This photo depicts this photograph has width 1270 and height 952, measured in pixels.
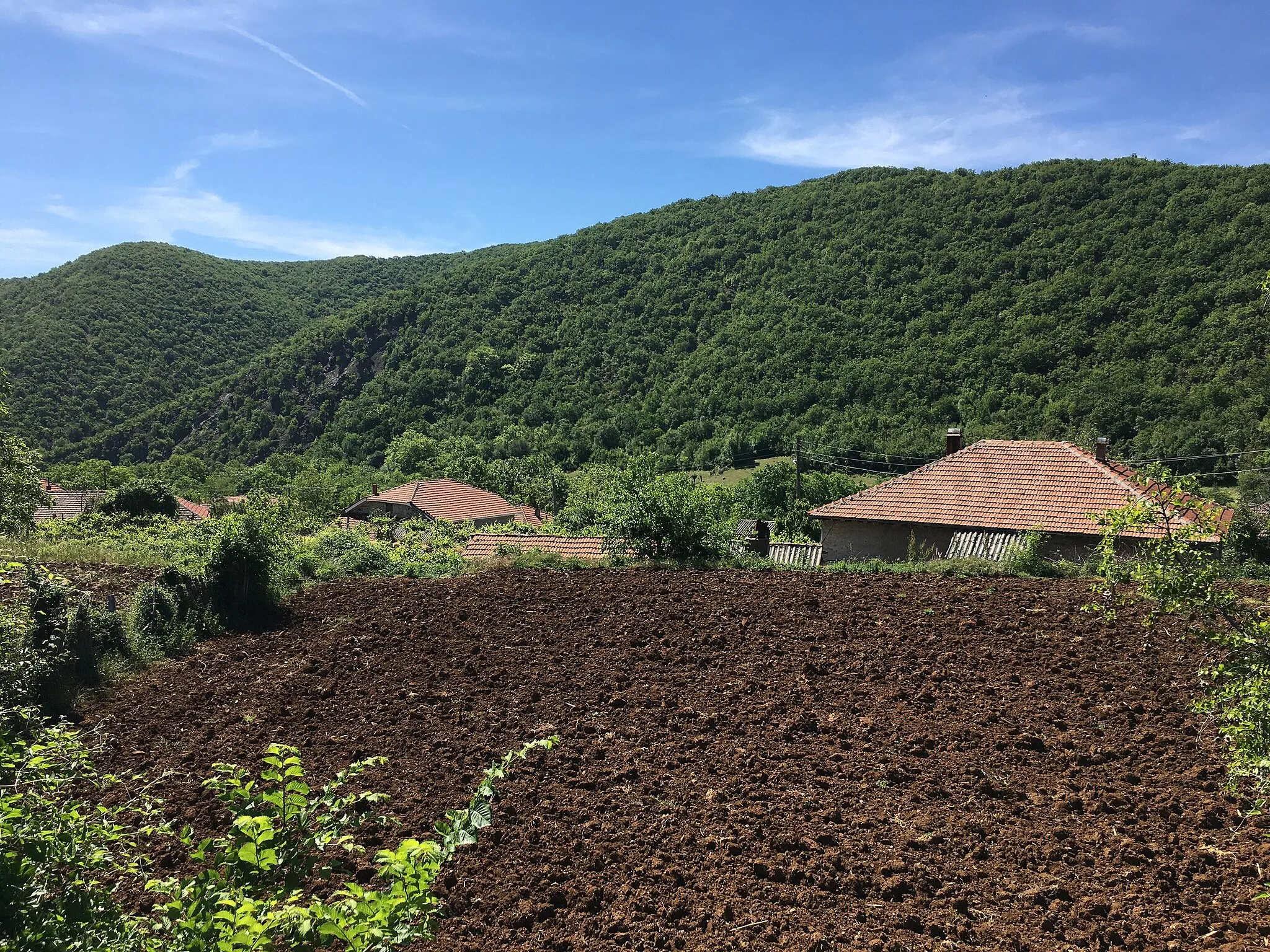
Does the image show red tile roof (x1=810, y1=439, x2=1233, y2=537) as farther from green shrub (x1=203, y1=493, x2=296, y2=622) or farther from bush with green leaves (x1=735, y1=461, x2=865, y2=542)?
bush with green leaves (x1=735, y1=461, x2=865, y2=542)

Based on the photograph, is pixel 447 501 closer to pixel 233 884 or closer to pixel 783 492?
pixel 783 492

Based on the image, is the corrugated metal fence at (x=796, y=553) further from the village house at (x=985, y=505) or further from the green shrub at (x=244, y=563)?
the green shrub at (x=244, y=563)

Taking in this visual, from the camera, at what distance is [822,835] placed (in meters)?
5.20

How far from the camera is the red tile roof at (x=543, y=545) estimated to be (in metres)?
16.1

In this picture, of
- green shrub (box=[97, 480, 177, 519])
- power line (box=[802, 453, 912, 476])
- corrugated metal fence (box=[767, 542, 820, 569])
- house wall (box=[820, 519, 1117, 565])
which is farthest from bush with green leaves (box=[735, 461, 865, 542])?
green shrub (box=[97, 480, 177, 519])

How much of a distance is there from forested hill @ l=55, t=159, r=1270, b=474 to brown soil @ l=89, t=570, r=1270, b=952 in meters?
39.2

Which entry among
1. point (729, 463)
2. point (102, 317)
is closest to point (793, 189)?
point (729, 463)

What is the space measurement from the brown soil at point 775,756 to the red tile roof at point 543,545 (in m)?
4.70

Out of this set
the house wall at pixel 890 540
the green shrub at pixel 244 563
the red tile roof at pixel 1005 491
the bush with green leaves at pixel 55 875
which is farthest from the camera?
the red tile roof at pixel 1005 491

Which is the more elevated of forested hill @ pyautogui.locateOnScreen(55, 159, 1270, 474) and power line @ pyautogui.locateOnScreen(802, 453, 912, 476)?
forested hill @ pyautogui.locateOnScreen(55, 159, 1270, 474)

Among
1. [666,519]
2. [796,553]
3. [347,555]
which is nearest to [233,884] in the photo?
[666,519]

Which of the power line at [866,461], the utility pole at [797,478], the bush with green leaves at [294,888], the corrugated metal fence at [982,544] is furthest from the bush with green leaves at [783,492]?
the bush with green leaves at [294,888]

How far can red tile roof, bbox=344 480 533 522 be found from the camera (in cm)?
3919

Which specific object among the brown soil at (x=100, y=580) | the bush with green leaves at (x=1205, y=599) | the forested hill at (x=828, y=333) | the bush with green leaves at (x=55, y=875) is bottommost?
the brown soil at (x=100, y=580)
